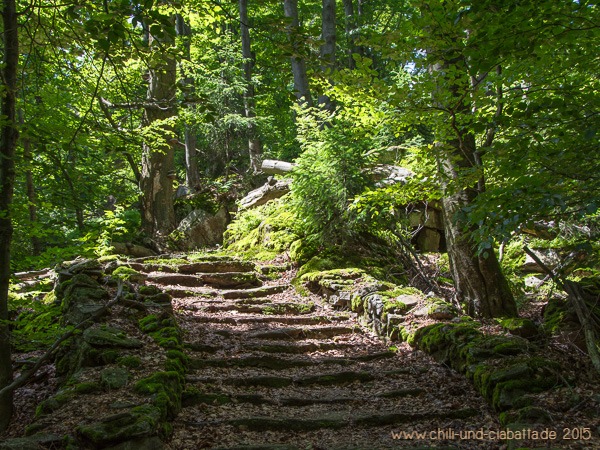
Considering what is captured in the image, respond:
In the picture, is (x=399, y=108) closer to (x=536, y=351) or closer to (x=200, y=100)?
(x=200, y=100)

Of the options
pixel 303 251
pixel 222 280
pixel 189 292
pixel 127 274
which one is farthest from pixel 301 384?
pixel 303 251

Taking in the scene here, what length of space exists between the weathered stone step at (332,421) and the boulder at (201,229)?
30.8ft

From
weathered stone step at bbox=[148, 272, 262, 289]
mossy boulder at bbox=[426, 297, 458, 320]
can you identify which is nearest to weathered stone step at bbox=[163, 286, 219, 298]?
weathered stone step at bbox=[148, 272, 262, 289]

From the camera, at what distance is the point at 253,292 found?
28.5 ft

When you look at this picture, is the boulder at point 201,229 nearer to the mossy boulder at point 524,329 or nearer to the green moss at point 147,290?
the green moss at point 147,290

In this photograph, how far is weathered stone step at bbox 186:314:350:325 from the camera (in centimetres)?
711

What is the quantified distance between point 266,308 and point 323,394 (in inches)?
117

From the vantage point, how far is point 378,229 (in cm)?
925

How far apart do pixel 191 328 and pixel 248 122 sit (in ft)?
32.6

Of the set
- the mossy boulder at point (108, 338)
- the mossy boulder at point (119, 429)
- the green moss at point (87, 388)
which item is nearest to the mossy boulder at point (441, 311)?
the mossy boulder at point (108, 338)

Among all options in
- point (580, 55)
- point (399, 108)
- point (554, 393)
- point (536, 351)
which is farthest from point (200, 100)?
point (536, 351)

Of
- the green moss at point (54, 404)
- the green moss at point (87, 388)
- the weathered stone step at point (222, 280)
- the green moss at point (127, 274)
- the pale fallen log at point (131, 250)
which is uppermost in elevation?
the pale fallen log at point (131, 250)

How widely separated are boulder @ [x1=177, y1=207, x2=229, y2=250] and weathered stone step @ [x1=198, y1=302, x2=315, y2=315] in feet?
18.3

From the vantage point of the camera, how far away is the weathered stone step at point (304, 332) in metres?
6.59
